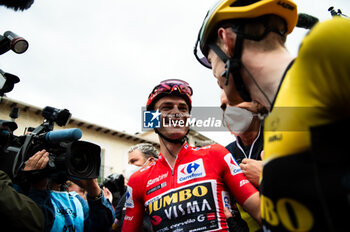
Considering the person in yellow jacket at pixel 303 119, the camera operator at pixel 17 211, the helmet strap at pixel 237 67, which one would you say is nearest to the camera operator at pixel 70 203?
the camera operator at pixel 17 211

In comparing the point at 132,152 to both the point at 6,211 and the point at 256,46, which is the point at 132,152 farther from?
the point at 256,46

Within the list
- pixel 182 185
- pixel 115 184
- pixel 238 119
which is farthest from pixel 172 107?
pixel 115 184

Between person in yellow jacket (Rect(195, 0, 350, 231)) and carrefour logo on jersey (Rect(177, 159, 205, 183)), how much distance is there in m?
1.08

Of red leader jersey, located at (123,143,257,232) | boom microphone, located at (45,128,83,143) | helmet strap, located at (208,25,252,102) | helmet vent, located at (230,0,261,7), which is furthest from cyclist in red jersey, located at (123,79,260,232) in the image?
helmet vent, located at (230,0,261,7)

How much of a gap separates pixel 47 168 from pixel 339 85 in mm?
2490

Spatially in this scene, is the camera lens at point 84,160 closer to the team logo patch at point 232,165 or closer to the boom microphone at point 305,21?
the team logo patch at point 232,165

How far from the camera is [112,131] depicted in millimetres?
18078

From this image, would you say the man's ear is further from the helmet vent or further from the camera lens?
the camera lens

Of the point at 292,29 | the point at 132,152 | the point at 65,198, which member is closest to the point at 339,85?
the point at 292,29

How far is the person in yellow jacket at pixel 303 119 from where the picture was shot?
77cm

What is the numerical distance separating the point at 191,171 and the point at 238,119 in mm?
1038

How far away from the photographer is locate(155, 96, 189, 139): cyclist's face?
2648mm

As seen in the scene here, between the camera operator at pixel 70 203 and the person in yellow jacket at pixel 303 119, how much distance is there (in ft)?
7.10

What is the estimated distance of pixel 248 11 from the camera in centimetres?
126
